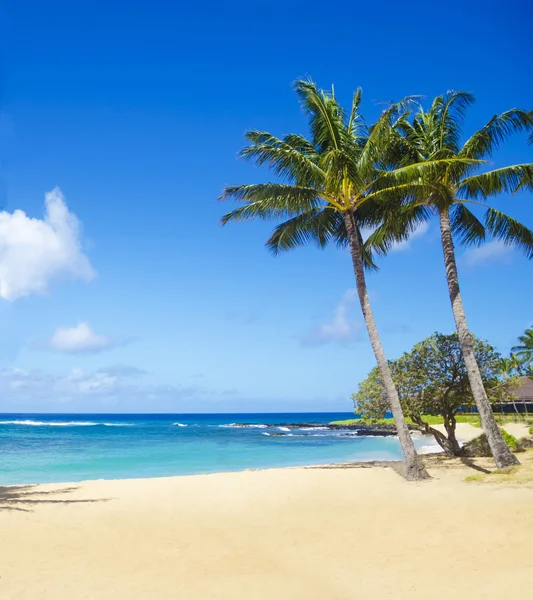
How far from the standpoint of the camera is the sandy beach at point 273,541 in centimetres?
574

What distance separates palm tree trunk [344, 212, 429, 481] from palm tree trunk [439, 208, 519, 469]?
2.05 m

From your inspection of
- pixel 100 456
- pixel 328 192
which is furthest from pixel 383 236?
pixel 100 456

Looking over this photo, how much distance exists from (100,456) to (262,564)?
84.0ft

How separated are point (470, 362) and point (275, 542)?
816cm

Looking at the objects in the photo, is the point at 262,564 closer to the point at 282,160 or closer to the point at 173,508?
the point at 173,508

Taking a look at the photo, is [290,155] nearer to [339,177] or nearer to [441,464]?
[339,177]

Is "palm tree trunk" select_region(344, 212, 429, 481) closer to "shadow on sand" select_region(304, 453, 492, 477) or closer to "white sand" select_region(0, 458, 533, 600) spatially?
"white sand" select_region(0, 458, 533, 600)

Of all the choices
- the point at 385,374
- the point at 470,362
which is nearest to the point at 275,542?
the point at 385,374

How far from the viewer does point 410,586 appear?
5637 mm

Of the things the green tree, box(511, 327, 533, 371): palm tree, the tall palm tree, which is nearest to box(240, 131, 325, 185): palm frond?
the tall palm tree

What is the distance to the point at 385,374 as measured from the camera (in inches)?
521

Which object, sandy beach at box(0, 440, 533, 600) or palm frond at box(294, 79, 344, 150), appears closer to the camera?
sandy beach at box(0, 440, 533, 600)

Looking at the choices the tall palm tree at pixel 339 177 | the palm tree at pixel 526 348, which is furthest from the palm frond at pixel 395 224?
the palm tree at pixel 526 348

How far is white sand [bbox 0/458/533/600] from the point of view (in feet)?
18.7
